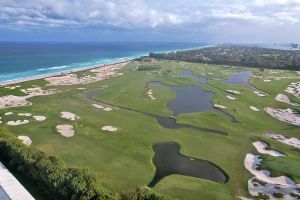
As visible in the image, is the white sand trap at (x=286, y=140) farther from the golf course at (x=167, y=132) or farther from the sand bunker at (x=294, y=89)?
the sand bunker at (x=294, y=89)

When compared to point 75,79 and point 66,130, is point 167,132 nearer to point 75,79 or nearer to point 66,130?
point 66,130

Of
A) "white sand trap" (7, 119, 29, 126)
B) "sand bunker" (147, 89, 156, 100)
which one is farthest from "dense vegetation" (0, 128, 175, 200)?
"sand bunker" (147, 89, 156, 100)

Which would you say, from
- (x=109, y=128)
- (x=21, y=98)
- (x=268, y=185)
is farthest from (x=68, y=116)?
(x=268, y=185)

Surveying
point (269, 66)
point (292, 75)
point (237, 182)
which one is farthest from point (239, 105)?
point (269, 66)

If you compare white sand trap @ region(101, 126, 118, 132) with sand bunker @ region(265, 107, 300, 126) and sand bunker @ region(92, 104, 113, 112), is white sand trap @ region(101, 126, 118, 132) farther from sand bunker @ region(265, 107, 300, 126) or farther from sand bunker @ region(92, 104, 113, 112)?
sand bunker @ region(265, 107, 300, 126)

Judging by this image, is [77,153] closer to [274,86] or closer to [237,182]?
[237,182]

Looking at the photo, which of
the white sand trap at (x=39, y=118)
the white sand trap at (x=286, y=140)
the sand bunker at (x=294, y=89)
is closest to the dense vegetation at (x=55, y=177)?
the white sand trap at (x=39, y=118)

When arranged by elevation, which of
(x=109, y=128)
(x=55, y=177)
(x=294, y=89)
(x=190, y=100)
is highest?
(x=55, y=177)
